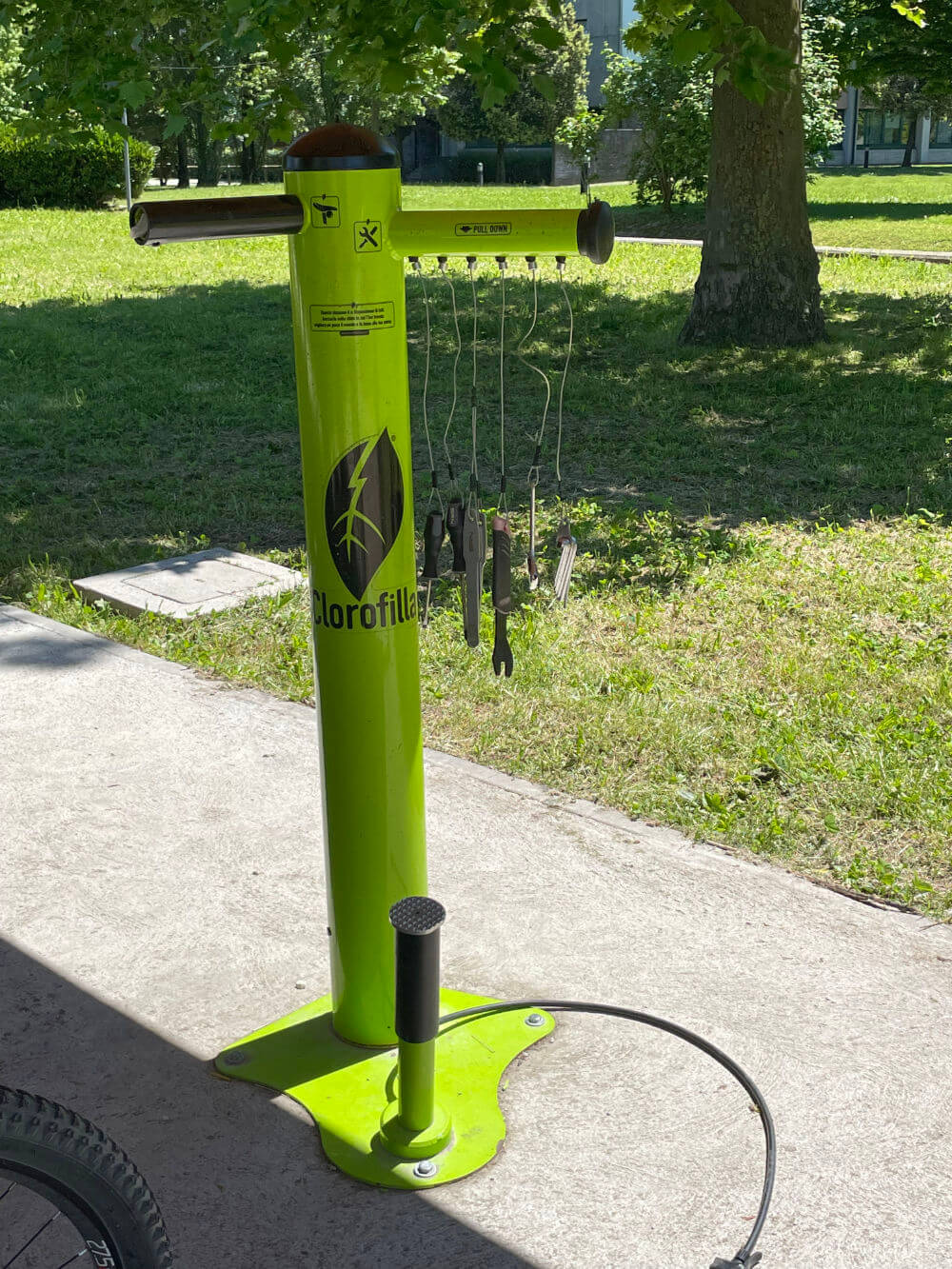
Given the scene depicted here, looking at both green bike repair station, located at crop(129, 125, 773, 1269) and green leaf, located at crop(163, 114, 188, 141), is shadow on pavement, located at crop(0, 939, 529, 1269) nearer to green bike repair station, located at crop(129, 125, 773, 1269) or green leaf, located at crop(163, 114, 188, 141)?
green bike repair station, located at crop(129, 125, 773, 1269)

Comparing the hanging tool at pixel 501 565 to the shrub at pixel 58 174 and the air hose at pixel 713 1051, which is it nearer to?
the air hose at pixel 713 1051

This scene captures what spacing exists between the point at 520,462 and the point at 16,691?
3918 mm

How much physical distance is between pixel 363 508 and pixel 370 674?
0.36 meters

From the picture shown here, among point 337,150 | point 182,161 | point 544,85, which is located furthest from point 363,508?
point 182,161

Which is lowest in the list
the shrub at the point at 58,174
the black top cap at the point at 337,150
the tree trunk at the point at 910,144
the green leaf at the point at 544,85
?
the black top cap at the point at 337,150

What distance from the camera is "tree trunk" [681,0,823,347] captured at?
10219mm

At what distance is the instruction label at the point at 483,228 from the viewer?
251cm

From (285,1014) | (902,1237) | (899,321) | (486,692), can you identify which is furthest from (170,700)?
(899,321)

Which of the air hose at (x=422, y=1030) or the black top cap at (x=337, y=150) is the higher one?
the black top cap at (x=337, y=150)

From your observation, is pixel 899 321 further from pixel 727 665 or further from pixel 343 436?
Answer: pixel 343 436

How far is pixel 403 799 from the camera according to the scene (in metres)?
2.92

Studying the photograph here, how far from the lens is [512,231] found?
250 centimetres

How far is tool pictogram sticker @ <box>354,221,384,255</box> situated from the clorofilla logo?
359 mm

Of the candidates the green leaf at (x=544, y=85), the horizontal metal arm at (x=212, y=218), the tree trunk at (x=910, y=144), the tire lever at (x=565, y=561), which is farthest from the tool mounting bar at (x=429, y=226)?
the tree trunk at (x=910, y=144)
